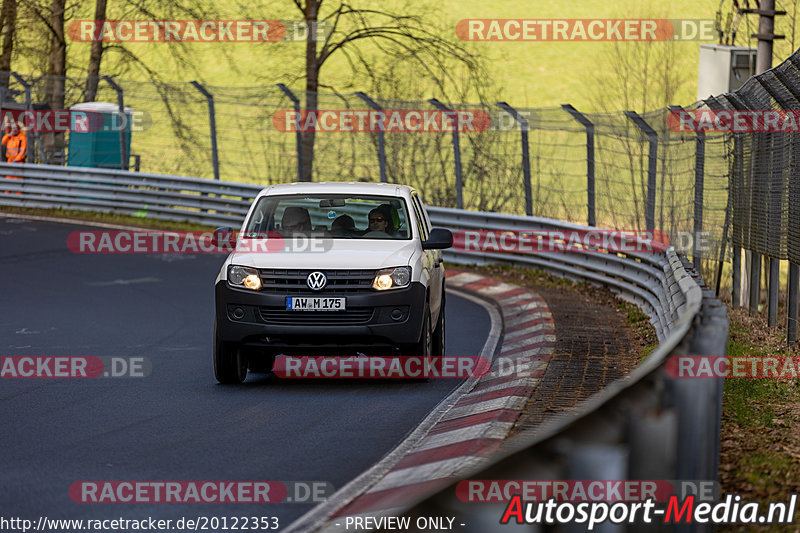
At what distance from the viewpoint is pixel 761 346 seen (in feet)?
37.6

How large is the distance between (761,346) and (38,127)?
24.2 metres

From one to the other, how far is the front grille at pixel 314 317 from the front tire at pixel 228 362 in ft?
1.24

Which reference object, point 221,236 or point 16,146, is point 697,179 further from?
point 16,146

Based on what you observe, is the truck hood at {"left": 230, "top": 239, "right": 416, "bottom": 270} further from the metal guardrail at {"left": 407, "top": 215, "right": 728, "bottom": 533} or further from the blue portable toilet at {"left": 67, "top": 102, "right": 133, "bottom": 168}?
the blue portable toilet at {"left": 67, "top": 102, "right": 133, "bottom": 168}

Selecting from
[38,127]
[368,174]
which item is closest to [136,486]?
[368,174]

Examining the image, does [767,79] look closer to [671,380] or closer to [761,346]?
[761,346]

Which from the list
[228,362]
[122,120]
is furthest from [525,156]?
[122,120]

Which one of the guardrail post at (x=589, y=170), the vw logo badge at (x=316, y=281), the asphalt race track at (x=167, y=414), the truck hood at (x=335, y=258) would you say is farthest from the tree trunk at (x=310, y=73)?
the vw logo badge at (x=316, y=281)

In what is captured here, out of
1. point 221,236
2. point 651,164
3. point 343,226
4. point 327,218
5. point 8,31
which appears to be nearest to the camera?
point 221,236

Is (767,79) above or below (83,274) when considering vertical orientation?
above

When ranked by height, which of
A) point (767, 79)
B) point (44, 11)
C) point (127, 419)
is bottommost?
point (127, 419)

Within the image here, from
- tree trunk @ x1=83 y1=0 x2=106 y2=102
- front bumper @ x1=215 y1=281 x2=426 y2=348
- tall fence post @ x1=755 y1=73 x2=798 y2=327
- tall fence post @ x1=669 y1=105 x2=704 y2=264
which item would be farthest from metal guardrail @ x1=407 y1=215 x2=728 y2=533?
tree trunk @ x1=83 y1=0 x2=106 y2=102

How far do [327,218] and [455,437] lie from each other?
3743 mm

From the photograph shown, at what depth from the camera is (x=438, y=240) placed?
10641 mm
